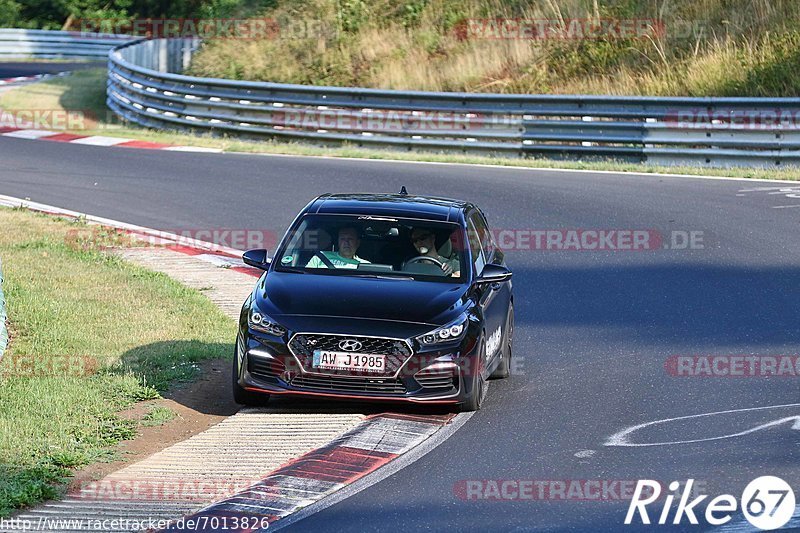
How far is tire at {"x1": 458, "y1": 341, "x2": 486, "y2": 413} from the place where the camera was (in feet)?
32.0

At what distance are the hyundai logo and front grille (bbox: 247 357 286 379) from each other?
1.51 feet

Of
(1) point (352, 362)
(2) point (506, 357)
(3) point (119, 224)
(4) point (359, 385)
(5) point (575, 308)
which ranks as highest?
(1) point (352, 362)

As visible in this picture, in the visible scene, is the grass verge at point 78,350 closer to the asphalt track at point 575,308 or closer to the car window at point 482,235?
the asphalt track at point 575,308

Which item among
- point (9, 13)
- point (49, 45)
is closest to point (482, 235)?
point (49, 45)

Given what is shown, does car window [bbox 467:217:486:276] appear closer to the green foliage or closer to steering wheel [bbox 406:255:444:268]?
steering wheel [bbox 406:255:444:268]

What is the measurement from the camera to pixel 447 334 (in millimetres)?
9688

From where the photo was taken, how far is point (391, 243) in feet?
35.5

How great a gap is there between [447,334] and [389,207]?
1.72 metres

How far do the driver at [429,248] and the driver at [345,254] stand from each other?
45 centimetres

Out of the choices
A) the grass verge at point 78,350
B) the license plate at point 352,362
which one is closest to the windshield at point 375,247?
the license plate at point 352,362

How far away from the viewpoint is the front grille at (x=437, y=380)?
953 cm

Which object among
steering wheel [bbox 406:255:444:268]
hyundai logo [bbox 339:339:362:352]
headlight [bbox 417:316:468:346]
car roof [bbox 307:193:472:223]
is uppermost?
car roof [bbox 307:193:472:223]

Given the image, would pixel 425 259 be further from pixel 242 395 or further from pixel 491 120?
pixel 491 120

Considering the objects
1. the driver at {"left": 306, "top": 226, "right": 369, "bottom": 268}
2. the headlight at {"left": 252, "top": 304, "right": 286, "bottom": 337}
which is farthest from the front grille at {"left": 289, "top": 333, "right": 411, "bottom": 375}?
the driver at {"left": 306, "top": 226, "right": 369, "bottom": 268}
